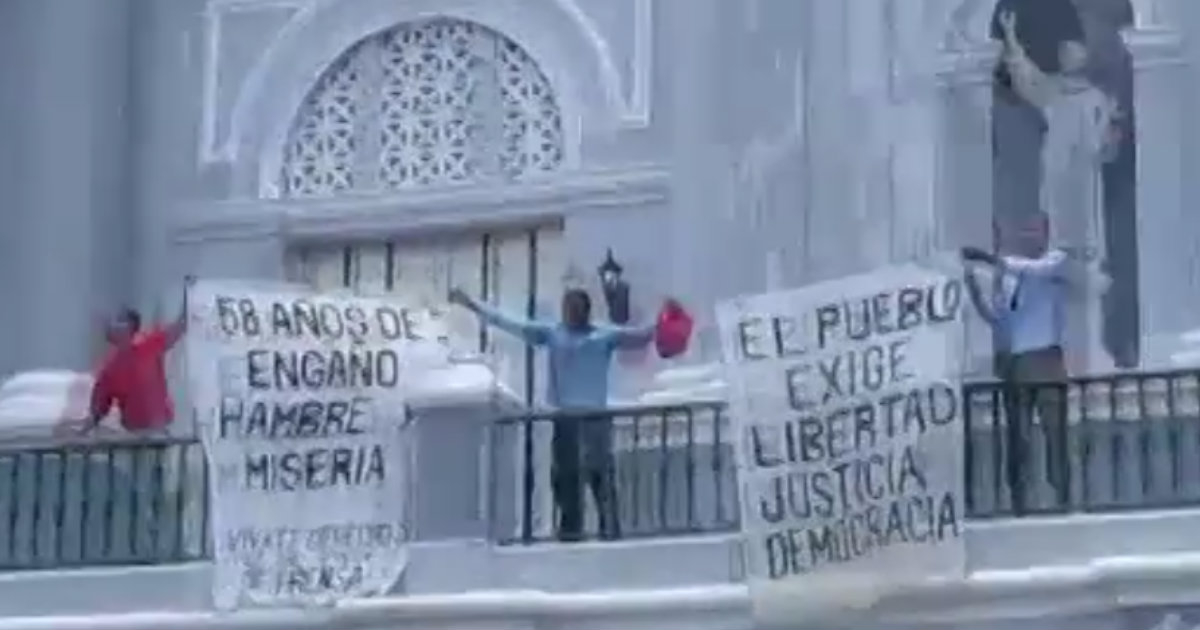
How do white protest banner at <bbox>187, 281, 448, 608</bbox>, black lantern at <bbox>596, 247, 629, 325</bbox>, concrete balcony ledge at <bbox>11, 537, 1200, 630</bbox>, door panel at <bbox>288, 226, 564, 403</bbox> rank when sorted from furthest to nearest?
door panel at <bbox>288, 226, 564, 403</bbox>, black lantern at <bbox>596, 247, 629, 325</bbox>, white protest banner at <bbox>187, 281, 448, 608</bbox>, concrete balcony ledge at <bbox>11, 537, 1200, 630</bbox>

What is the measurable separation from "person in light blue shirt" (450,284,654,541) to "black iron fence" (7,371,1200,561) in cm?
1

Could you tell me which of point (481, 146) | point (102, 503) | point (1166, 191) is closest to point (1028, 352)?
point (1166, 191)

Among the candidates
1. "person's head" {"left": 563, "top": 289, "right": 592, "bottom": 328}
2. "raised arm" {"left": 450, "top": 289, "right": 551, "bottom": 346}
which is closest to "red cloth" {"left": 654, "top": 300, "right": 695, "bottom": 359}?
"person's head" {"left": 563, "top": 289, "right": 592, "bottom": 328}

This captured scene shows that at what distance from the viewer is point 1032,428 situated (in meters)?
15.8

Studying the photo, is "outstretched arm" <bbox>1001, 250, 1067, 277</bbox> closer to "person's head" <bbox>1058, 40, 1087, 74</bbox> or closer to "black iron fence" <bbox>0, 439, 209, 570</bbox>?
"person's head" <bbox>1058, 40, 1087, 74</bbox>

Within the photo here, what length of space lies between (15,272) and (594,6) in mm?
3732

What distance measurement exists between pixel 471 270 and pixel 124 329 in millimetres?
2431

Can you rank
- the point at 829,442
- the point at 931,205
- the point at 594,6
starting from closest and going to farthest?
the point at 829,442 → the point at 931,205 → the point at 594,6

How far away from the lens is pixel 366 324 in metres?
16.4

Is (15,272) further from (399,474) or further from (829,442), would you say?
(829,442)

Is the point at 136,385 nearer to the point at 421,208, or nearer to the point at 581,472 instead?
the point at 421,208

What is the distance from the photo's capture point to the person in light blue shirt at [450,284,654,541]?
643 inches

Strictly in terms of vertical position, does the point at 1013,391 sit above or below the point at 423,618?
above

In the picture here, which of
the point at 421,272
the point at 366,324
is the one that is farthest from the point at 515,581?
the point at 421,272
